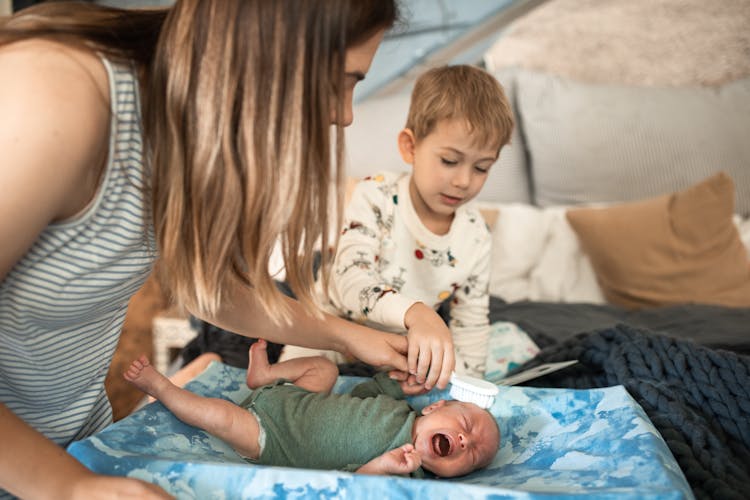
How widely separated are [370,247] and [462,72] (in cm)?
34

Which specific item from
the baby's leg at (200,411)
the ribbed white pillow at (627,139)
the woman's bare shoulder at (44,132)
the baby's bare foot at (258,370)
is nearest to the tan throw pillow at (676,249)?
the ribbed white pillow at (627,139)

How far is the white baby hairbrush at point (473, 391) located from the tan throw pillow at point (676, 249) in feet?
3.50

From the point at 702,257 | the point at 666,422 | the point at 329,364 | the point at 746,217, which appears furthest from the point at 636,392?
the point at 746,217

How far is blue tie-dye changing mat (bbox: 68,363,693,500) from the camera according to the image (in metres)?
0.65

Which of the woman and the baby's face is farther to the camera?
the baby's face

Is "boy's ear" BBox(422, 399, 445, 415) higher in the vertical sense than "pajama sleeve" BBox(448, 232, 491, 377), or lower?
higher

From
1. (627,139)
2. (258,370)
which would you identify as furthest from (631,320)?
(258,370)

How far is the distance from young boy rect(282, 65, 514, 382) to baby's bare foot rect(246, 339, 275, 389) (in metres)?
0.17

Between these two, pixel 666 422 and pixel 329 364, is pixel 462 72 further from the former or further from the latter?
pixel 666 422

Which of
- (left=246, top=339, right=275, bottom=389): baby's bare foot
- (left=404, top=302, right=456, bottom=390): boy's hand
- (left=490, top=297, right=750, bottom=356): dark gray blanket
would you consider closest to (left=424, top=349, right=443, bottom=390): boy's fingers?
(left=404, top=302, right=456, bottom=390): boy's hand

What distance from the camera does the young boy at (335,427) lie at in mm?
850

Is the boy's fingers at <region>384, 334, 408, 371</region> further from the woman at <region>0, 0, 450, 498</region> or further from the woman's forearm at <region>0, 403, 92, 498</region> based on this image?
the woman's forearm at <region>0, 403, 92, 498</region>

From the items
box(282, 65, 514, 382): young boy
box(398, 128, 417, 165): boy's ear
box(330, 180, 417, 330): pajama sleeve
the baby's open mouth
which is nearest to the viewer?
the baby's open mouth

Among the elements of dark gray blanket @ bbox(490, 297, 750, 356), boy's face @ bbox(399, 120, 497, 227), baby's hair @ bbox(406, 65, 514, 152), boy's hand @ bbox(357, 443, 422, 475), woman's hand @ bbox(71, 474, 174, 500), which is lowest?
dark gray blanket @ bbox(490, 297, 750, 356)
